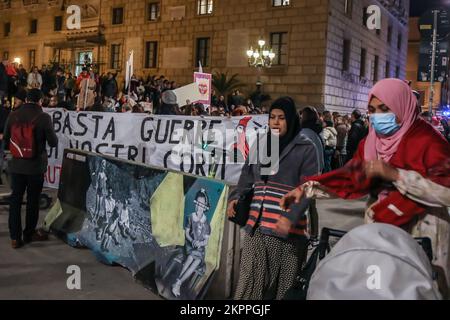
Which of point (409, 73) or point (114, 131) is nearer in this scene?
point (114, 131)

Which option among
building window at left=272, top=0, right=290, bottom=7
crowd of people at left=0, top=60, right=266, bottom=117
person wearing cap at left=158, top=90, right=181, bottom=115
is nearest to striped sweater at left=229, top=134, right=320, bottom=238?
person wearing cap at left=158, top=90, right=181, bottom=115

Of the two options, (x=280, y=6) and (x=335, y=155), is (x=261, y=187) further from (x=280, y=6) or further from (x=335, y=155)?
(x=280, y=6)

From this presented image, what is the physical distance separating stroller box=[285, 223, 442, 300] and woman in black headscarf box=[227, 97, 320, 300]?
1.45m

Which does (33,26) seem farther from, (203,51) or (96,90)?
(96,90)

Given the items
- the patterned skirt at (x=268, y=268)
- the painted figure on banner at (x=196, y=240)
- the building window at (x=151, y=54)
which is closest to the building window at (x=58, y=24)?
the building window at (x=151, y=54)

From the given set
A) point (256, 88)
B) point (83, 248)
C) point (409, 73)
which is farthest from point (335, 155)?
point (409, 73)

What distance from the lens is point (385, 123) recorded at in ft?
9.90

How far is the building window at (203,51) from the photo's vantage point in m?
34.4

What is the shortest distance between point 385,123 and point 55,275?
3.98 m

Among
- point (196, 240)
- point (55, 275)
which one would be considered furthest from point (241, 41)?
point (196, 240)

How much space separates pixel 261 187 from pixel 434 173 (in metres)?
1.50

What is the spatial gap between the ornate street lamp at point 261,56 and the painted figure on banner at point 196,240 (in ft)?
85.6
